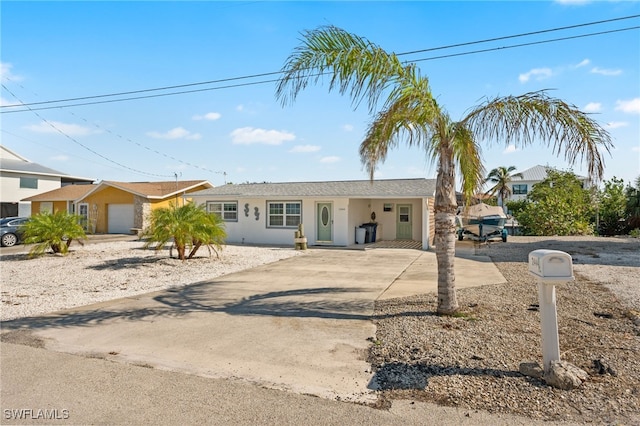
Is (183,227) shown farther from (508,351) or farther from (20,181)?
(20,181)

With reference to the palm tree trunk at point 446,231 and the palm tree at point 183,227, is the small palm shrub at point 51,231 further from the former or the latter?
the palm tree trunk at point 446,231

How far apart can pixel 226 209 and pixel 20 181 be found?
23.4m

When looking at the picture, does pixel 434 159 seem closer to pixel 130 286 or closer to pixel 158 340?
pixel 158 340

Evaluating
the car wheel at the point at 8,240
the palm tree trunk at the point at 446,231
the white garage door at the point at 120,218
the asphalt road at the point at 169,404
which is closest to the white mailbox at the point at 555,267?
the asphalt road at the point at 169,404

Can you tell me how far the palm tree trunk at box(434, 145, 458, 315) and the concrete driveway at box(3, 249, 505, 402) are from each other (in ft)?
4.26

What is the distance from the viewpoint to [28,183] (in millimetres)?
34031

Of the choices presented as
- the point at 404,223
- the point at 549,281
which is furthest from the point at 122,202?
the point at 549,281

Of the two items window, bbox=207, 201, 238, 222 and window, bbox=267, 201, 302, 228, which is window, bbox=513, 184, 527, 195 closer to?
window, bbox=267, 201, 302, 228

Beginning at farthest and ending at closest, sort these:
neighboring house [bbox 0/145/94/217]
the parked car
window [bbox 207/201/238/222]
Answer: neighboring house [bbox 0/145/94/217] < window [bbox 207/201/238/222] < the parked car

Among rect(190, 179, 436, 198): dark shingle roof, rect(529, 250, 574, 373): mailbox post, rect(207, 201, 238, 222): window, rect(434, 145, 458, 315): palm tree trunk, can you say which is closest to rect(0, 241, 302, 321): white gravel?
rect(190, 179, 436, 198): dark shingle roof

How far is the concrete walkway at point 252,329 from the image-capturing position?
4387 mm

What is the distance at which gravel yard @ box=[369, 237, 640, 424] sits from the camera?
3.49m

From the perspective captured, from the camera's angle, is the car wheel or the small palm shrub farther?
the car wheel

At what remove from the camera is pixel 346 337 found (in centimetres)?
552
